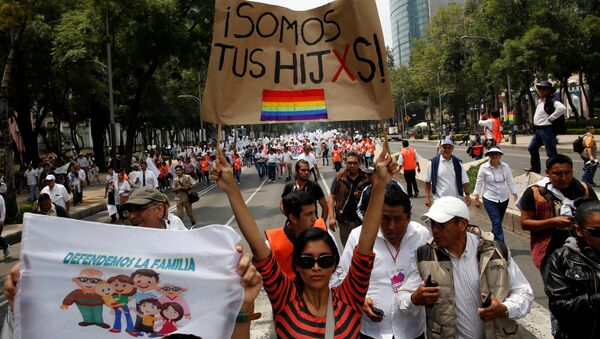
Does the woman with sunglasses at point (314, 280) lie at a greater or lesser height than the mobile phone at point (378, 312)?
greater

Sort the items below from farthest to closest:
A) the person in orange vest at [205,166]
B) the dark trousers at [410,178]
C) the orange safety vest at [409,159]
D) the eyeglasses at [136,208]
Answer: the person in orange vest at [205,166], the dark trousers at [410,178], the orange safety vest at [409,159], the eyeglasses at [136,208]

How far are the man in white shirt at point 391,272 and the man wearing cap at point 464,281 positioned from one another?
0.21 m

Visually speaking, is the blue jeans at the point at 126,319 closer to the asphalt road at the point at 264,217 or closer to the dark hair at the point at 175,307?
the dark hair at the point at 175,307

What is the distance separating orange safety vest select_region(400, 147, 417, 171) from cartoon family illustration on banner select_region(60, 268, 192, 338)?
1242 centimetres

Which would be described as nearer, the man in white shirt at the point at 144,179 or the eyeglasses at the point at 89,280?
the eyeglasses at the point at 89,280

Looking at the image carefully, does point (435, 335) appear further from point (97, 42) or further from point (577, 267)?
point (97, 42)

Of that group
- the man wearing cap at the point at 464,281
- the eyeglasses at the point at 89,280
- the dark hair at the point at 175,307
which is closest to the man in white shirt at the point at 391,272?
the man wearing cap at the point at 464,281

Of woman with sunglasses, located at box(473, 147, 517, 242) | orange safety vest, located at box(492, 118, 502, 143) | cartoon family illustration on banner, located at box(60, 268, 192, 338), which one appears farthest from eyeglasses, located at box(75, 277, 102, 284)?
orange safety vest, located at box(492, 118, 502, 143)

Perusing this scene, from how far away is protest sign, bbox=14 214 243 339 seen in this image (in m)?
2.57

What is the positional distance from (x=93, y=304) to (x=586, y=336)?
2505 mm

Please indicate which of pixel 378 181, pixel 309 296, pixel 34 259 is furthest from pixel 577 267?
pixel 34 259

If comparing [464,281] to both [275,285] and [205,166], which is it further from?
[205,166]

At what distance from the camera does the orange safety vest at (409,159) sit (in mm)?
14571

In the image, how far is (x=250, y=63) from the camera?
335cm
